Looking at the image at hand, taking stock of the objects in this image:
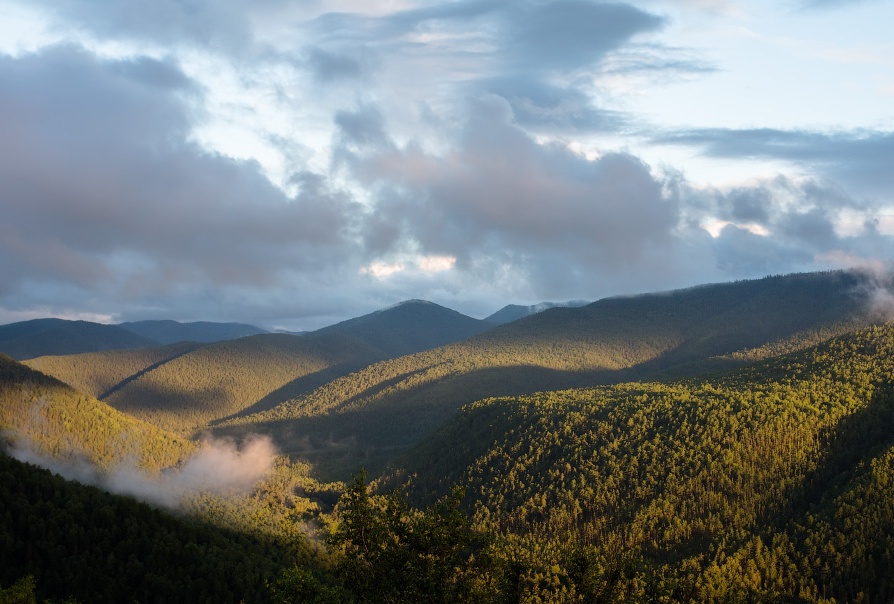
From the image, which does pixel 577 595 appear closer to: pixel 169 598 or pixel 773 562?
pixel 169 598

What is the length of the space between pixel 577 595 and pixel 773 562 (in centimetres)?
14836

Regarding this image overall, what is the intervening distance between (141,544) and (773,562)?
163669 mm

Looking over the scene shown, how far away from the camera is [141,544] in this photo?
170000 mm

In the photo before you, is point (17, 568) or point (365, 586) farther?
point (17, 568)

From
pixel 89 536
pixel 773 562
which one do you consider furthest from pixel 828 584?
pixel 89 536

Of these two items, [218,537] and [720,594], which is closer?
[720,594]

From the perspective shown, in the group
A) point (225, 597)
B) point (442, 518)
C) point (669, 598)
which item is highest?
point (442, 518)

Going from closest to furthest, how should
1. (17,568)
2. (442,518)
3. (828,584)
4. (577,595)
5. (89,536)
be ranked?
1. (442,518)
2. (577,595)
3. (17,568)
4. (89,536)
5. (828,584)

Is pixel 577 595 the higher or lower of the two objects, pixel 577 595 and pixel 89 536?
the higher

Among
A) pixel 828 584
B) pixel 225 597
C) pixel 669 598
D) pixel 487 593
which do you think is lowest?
pixel 828 584

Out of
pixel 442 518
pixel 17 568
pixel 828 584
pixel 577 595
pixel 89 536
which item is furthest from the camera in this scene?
pixel 828 584

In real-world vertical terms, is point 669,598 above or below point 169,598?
above

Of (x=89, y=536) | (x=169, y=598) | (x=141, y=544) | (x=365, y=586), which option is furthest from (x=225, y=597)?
(x=365, y=586)

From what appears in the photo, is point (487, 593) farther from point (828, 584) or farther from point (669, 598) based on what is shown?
point (828, 584)
